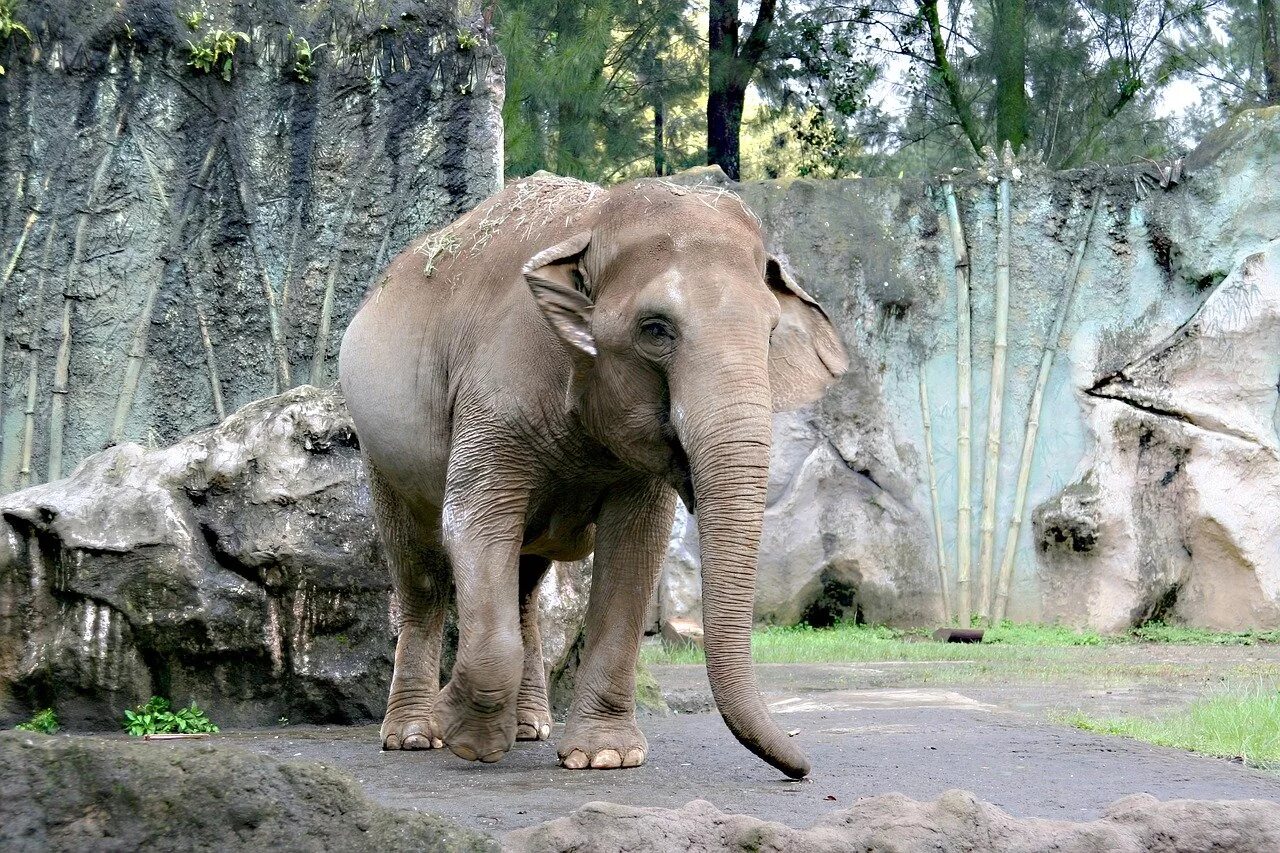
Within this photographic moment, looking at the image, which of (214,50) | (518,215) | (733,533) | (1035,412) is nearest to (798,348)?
(733,533)

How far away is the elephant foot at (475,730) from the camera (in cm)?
587

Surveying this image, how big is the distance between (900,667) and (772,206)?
6013 millimetres

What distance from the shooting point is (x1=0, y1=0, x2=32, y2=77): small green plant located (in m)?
10.7

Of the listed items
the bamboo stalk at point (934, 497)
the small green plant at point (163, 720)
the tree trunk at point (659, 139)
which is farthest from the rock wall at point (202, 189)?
the tree trunk at point (659, 139)

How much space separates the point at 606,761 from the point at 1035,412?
10121mm

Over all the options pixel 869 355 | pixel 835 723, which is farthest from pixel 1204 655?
pixel 835 723

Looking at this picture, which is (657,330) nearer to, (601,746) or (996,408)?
(601,746)

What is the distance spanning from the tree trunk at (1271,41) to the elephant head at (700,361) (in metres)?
13.6

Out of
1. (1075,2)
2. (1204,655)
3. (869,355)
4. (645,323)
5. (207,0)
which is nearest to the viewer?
(645,323)

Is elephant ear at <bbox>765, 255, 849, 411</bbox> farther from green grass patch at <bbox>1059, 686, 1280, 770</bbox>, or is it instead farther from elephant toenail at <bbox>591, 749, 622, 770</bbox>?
green grass patch at <bbox>1059, 686, 1280, 770</bbox>

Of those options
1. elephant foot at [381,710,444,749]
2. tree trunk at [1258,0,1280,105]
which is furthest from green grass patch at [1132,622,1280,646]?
elephant foot at [381,710,444,749]

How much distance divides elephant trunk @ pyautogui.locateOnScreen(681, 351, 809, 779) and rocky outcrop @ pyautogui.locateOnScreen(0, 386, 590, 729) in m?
3.27

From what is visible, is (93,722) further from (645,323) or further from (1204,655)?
(1204,655)

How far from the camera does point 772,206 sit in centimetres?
1557
